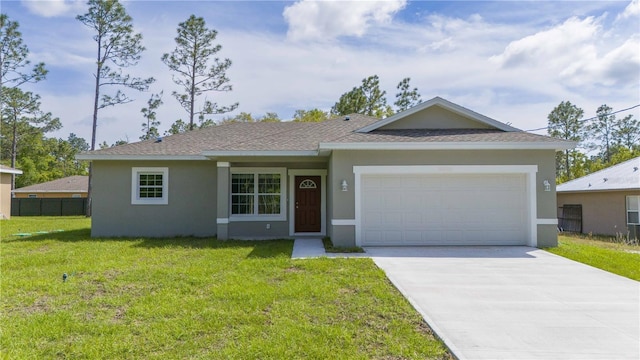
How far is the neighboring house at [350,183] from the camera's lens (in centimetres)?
951

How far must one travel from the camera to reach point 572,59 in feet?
44.3

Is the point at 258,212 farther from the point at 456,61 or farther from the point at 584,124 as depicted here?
the point at 584,124

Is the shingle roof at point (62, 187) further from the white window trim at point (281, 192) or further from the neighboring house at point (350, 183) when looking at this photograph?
the white window trim at point (281, 192)

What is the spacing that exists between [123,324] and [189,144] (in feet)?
30.7

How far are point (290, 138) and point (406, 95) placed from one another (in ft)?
77.3

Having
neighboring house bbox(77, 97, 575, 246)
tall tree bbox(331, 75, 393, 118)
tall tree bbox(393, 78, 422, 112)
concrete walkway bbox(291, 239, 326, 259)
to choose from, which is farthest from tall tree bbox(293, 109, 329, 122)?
concrete walkway bbox(291, 239, 326, 259)

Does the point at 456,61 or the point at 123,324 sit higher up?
the point at 456,61

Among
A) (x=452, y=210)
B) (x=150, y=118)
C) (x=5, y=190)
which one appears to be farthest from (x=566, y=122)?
(x=5, y=190)

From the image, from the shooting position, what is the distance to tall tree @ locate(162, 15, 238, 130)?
2731 cm

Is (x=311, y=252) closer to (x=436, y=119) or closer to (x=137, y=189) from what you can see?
(x=436, y=119)

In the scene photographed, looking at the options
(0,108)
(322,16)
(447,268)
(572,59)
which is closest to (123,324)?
(447,268)

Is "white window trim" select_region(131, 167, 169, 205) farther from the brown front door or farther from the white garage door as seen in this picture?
the white garage door

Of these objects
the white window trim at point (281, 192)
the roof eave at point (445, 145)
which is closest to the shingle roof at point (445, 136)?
the roof eave at point (445, 145)

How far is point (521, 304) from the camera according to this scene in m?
5.02
